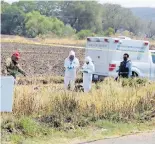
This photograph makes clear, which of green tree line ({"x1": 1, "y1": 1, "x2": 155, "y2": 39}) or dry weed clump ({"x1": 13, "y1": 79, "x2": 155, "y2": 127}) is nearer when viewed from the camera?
dry weed clump ({"x1": 13, "y1": 79, "x2": 155, "y2": 127})

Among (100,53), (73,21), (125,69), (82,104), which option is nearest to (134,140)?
(82,104)

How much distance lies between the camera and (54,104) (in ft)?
30.7

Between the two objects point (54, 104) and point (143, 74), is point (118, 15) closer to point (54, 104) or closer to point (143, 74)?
point (143, 74)

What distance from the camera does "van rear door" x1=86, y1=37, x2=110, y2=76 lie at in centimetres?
1866

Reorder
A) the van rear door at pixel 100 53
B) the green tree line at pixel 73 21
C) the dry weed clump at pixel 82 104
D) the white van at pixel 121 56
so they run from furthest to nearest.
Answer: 1. the green tree line at pixel 73 21
2. the van rear door at pixel 100 53
3. the white van at pixel 121 56
4. the dry weed clump at pixel 82 104

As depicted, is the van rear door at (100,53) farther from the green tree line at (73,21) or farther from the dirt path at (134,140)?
the green tree line at (73,21)

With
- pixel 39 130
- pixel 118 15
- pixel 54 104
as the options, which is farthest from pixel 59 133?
pixel 118 15

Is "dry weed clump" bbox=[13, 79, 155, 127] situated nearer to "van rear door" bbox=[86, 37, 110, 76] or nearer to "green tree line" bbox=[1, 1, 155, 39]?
"van rear door" bbox=[86, 37, 110, 76]

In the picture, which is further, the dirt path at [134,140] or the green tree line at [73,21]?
the green tree line at [73,21]

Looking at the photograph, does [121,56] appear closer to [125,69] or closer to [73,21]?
[125,69]

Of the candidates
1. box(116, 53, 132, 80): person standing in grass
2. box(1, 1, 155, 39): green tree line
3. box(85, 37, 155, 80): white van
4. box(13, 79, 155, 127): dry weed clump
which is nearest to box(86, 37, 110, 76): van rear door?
box(85, 37, 155, 80): white van

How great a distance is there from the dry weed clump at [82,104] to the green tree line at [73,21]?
3910 cm

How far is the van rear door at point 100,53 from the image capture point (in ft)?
61.2

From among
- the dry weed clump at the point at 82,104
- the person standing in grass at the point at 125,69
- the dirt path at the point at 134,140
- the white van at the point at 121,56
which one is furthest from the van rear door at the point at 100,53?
the dirt path at the point at 134,140
